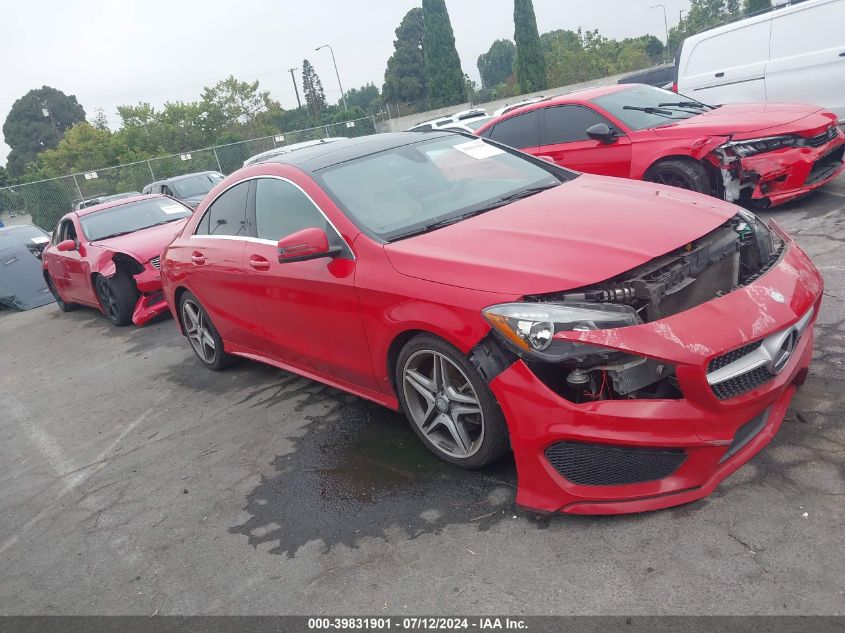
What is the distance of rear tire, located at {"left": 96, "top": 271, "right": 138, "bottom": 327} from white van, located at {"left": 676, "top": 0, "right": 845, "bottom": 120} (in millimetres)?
8193

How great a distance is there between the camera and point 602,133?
7.49 m

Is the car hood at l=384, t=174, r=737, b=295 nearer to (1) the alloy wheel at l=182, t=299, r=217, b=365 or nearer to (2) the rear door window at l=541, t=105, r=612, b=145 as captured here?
(1) the alloy wheel at l=182, t=299, r=217, b=365

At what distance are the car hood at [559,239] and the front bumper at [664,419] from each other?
0.36 meters

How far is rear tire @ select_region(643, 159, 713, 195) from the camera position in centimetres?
702

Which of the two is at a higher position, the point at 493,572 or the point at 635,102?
the point at 635,102

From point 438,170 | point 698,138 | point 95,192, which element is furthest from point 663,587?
point 95,192

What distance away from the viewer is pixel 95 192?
2950 centimetres

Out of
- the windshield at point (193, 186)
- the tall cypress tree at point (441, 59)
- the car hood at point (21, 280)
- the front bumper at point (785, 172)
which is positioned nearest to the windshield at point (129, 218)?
the car hood at point (21, 280)

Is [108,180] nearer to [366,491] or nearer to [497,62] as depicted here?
[366,491]

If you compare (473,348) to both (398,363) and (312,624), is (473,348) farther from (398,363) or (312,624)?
(312,624)

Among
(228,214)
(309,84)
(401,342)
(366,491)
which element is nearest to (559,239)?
(401,342)

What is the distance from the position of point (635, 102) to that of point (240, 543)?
657cm

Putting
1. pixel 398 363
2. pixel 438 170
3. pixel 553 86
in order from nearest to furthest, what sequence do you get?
pixel 398 363 → pixel 438 170 → pixel 553 86

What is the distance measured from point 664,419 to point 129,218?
28.0ft
